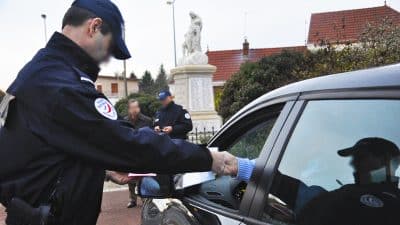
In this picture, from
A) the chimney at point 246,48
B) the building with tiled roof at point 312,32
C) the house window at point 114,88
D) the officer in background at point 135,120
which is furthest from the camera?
the house window at point 114,88

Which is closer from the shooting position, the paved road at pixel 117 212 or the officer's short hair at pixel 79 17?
the officer's short hair at pixel 79 17

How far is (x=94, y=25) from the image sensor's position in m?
2.12

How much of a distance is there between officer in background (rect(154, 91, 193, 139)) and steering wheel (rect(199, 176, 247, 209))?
505 centimetres

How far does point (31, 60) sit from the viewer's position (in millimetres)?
2170

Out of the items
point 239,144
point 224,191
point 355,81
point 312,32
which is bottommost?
point 224,191

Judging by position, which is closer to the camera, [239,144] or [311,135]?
[311,135]

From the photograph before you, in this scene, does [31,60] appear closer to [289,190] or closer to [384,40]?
[289,190]

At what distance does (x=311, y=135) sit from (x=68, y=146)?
3.01 feet

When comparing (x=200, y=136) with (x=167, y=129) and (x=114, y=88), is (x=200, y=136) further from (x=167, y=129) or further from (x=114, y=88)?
(x=114, y=88)

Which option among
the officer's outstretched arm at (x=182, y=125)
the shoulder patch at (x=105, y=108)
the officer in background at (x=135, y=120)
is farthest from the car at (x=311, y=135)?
the officer in background at (x=135, y=120)

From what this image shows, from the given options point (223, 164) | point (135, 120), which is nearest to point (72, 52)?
point (223, 164)

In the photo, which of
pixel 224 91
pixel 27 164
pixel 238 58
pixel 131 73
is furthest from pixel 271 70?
pixel 131 73

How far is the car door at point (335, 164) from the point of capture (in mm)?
1723

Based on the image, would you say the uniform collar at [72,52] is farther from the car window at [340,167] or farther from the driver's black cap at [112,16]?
the car window at [340,167]
